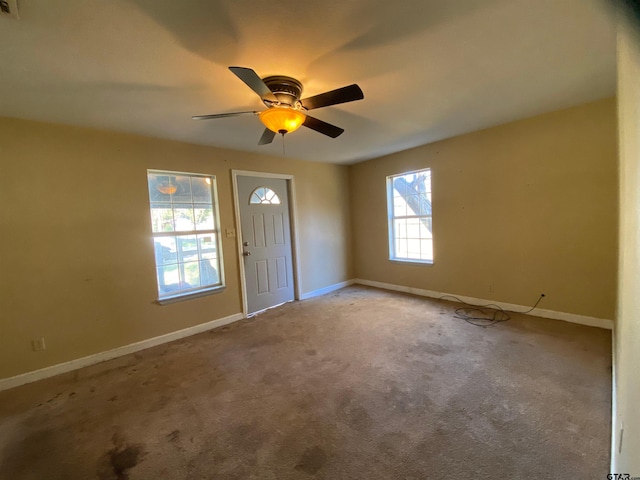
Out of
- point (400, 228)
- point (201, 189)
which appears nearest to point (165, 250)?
point (201, 189)

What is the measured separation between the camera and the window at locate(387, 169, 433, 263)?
432 centimetres

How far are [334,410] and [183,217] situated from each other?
284 cm

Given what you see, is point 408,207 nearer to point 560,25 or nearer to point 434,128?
point 434,128

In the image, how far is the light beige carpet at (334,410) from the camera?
4.73 ft

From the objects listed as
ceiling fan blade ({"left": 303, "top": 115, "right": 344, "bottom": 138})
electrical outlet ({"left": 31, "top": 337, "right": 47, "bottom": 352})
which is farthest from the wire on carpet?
electrical outlet ({"left": 31, "top": 337, "right": 47, "bottom": 352})

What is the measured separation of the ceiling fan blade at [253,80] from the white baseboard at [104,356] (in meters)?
2.92

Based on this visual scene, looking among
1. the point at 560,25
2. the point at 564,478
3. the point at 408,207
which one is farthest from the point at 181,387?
the point at 408,207

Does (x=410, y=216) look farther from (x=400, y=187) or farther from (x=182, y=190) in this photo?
(x=182, y=190)

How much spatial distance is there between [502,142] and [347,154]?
7.08 feet

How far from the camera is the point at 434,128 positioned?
332 centimetres

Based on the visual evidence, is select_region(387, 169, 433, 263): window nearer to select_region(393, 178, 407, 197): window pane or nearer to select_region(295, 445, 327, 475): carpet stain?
select_region(393, 178, 407, 197): window pane

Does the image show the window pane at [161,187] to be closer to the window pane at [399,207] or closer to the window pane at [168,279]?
the window pane at [168,279]

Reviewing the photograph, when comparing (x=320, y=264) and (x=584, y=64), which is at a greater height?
(x=584, y=64)

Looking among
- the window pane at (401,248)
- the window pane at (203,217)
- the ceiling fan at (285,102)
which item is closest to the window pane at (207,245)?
the window pane at (203,217)
